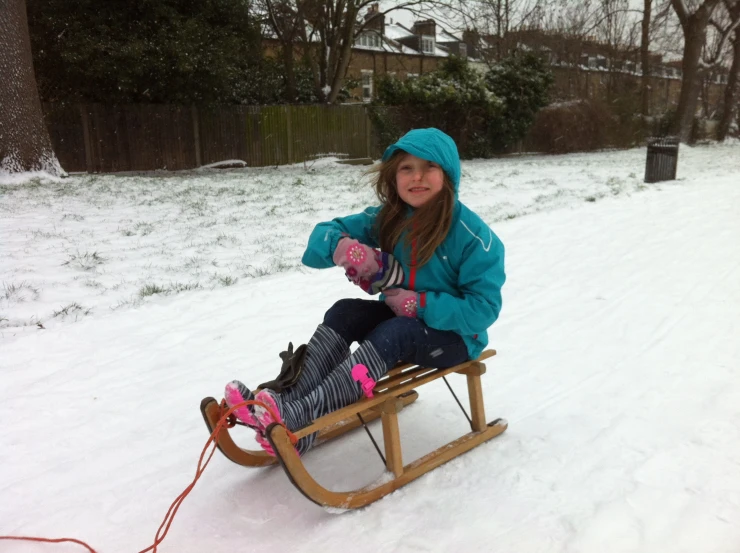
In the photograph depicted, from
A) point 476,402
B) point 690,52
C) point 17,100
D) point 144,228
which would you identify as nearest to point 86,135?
point 17,100

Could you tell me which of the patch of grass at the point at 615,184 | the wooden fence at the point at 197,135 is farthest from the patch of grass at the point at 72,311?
the wooden fence at the point at 197,135

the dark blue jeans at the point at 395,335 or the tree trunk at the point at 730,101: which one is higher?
the tree trunk at the point at 730,101

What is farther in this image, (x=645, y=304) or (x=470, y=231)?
(x=645, y=304)

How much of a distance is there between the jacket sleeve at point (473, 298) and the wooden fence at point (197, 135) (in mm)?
14237

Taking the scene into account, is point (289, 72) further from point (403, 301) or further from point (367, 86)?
point (367, 86)

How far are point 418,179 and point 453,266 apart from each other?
15.8 inches

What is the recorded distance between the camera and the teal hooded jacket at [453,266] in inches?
94.7

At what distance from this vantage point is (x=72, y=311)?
4441 millimetres

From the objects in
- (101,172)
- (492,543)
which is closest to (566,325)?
(492,543)

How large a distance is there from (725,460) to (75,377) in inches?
132

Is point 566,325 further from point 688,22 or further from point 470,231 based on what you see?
point 688,22

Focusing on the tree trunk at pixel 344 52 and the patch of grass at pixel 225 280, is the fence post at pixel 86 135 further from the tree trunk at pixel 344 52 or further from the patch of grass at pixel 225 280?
the patch of grass at pixel 225 280

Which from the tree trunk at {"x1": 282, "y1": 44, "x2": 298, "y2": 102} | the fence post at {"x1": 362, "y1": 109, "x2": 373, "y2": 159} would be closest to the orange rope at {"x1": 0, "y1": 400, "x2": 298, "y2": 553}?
the fence post at {"x1": 362, "y1": 109, "x2": 373, "y2": 159}

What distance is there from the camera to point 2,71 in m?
10.6
